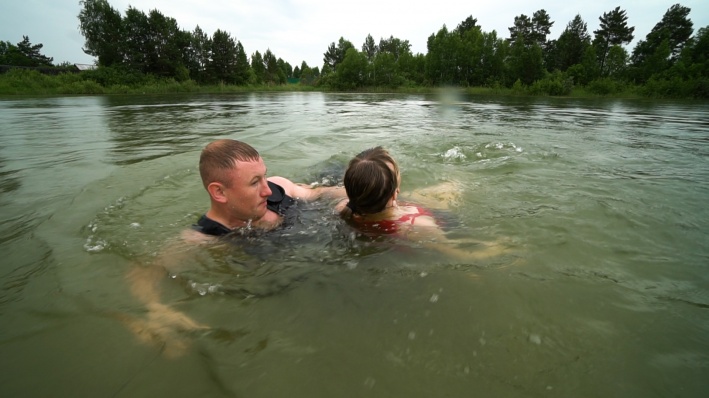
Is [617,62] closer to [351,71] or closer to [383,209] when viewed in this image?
[351,71]

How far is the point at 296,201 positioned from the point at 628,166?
5543 mm

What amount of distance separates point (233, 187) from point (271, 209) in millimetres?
635

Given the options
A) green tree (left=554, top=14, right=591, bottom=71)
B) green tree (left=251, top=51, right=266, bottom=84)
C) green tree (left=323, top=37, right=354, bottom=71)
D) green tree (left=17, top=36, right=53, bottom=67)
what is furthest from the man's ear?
green tree (left=17, top=36, right=53, bottom=67)

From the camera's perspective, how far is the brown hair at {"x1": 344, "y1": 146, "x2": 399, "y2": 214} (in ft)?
8.54

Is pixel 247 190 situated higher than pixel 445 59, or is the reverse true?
pixel 445 59

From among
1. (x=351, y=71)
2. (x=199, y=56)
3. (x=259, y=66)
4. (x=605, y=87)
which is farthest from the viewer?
(x=259, y=66)

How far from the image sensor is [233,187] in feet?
8.25

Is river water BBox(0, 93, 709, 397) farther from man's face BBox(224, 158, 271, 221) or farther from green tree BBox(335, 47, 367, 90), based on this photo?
green tree BBox(335, 47, 367, 90)

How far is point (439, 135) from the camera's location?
866cm

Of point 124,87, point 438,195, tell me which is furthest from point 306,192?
point 124,87

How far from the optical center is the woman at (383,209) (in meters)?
2.61

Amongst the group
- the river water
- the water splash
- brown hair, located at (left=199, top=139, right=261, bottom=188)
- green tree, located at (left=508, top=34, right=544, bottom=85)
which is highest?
green tree, located at (left=508, top=34, right=544, bottom=85)

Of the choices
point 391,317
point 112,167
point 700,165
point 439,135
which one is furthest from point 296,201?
point 700,165

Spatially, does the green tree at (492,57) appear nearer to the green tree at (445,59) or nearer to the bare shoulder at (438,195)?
the green tree at (445,59)
